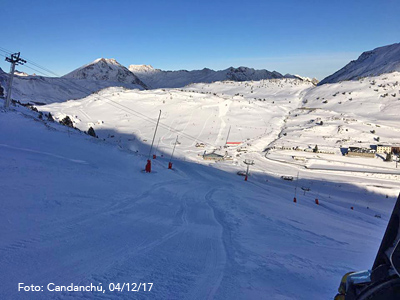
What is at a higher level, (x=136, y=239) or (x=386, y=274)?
(x=386, y=274)

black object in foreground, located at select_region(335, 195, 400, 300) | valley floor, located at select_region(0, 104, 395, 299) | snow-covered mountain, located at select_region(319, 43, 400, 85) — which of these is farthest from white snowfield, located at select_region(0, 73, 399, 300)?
snow-covered mountain, located at select_region(319, 43, 400, 85)

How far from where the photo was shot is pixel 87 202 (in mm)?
6547

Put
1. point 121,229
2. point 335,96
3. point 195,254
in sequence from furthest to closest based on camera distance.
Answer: point 335,96 < point 121,229 < point 195,254

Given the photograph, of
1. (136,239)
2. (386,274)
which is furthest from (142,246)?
(386,274)

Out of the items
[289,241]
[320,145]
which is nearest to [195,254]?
[289,241]

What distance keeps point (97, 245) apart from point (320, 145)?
58607 mm

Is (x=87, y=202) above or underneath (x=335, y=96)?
underneath

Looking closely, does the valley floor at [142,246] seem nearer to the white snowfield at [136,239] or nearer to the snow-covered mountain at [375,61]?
the white snowfield at [136,239]

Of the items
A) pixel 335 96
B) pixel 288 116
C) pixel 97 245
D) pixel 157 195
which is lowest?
pixel 157 195

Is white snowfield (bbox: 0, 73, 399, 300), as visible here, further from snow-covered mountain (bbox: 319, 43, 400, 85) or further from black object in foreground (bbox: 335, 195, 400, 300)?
snow-covered mountain (bbox: 319, 43, 400, 85)

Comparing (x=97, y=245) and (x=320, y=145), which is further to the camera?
(x=320, y=145)

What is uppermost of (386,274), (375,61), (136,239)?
(375,61)

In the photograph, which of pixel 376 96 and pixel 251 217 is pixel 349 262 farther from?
pixel 376 96

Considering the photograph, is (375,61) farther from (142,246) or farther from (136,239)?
(142,246)
